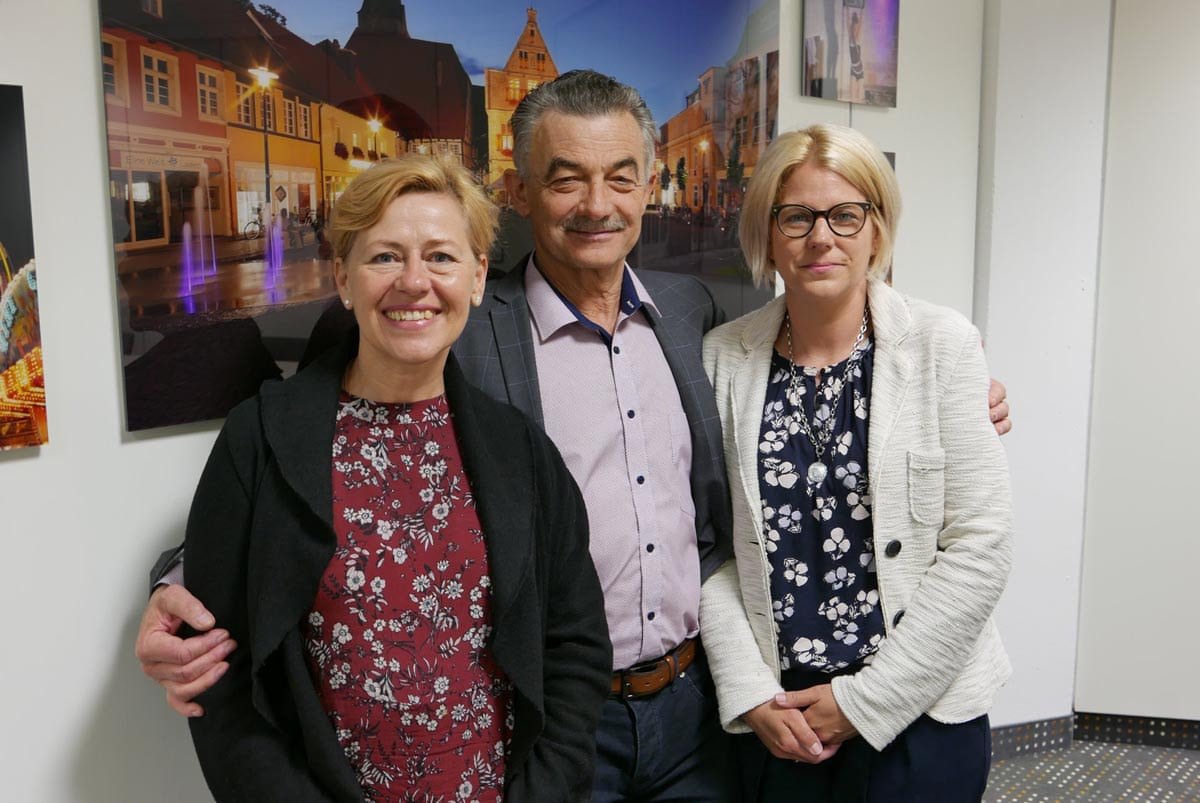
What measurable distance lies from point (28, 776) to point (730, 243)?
194cm

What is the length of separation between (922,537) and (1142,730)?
2.38 metres

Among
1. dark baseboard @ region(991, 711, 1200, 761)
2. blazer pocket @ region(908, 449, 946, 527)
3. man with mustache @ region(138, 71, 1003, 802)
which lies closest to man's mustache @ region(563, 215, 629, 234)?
man with mustache @ region(138, 71, 1003, 802)

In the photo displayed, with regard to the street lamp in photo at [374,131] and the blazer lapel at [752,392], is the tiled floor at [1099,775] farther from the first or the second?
the street lamp in photo at [374,131]

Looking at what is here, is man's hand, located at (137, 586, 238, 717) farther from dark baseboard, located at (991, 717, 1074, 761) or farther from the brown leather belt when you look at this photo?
dark baseboard, located at (991, 717, 1074, 761)

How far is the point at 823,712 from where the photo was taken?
179 cm

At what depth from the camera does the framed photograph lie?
2717 mm

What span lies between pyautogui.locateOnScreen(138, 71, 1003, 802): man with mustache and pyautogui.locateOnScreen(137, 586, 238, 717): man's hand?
2.12 feet

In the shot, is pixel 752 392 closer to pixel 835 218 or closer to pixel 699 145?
pixel 835 218

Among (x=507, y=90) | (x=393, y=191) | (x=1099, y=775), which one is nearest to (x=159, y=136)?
(x=393, y=191)

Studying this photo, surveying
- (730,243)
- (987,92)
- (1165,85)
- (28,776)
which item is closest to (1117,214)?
(1165,85)

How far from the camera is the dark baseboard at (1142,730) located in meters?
3.46

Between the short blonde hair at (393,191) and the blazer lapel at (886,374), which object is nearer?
the short blonde hair at (393,191)

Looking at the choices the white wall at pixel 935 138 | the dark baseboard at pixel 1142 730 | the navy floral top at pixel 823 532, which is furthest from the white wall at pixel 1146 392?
the navy floral top at pixel 823 532

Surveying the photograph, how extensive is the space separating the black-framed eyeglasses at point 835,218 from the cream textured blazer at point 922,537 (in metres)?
0.19
